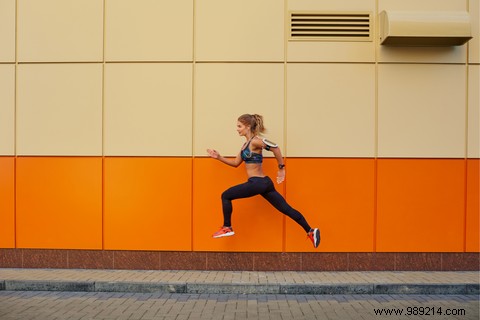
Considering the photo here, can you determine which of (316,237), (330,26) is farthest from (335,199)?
(330,26)

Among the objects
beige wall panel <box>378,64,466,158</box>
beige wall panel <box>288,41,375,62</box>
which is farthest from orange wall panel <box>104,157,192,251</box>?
beige wall panel <box>378,64,466,158</box>

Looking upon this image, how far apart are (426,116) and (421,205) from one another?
137cm

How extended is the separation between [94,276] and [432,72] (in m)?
5.90

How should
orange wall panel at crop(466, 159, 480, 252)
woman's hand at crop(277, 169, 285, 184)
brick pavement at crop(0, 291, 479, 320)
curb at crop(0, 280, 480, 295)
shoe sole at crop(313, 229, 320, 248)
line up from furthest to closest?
1. orange wall panel at crop(466, 159, 480, 252)
2. woman's hand at crop(277, 169, 285, 184)
3. shoe sole at crop(313, 229, 320, 248)
4. curb at crop(0, 280, 480, 295)
5. brick pavement at crop(0, 291, 479, 320)

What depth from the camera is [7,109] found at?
8562 millimetres

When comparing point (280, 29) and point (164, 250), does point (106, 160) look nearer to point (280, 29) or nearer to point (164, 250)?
point (164, 250)

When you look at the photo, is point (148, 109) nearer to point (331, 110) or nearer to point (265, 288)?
point (331, 110)

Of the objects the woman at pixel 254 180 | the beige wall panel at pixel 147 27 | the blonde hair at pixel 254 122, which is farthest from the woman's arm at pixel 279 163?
the beige wall panel at pixel 147 27

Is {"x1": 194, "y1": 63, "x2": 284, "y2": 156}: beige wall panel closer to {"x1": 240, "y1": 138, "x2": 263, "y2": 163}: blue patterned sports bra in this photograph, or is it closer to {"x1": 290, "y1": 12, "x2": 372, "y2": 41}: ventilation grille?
{"x1": 240, "y1": 138, "x2": 263, "y2": 163}: blue patterned sports bra

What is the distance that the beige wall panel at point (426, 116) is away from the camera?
835 centimetres

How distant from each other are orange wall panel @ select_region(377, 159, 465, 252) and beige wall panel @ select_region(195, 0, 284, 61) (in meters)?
2.50

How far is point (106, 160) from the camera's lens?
848cm

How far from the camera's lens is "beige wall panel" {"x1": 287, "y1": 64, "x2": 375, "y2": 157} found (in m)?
8.35

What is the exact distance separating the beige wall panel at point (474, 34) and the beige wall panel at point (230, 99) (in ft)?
9.60
